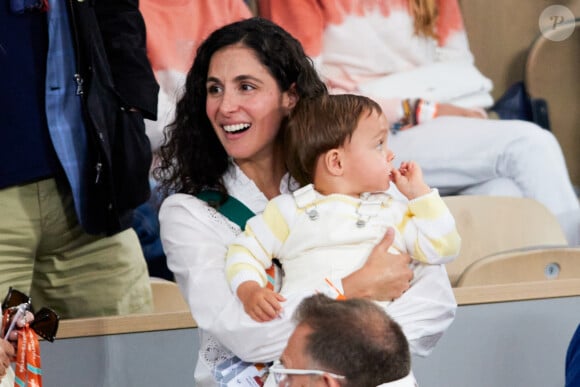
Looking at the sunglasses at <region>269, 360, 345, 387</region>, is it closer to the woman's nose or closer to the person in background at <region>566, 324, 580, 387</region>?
the woman's nose

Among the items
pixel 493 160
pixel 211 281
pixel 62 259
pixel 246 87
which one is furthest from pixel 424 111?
pixel 211 281

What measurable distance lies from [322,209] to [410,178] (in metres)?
0.17

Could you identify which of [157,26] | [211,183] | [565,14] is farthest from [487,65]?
[211,183]

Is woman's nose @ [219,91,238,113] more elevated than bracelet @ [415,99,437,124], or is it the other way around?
woman's nose @ [219,91,238,113]

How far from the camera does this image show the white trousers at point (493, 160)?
4062mm

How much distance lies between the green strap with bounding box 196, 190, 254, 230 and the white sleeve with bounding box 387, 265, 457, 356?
36cm

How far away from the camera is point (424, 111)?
4105 mm

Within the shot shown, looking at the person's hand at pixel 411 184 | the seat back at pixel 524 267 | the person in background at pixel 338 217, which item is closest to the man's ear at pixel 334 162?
the person in background at pixel 338 217

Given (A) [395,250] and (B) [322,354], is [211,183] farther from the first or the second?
(B) [322,354]

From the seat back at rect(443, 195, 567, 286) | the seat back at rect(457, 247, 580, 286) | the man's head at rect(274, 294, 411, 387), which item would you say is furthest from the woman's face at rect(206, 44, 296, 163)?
the seat back at rect(443, 195, 567, 286)

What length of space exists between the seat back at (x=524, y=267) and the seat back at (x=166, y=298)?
813 mm

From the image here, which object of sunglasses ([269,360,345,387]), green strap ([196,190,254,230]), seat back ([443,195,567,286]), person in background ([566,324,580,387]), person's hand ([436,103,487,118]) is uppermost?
sunglasses ([269,360,345,387])

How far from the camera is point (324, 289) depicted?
87.2 inches

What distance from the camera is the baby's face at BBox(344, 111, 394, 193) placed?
2.30 meters
